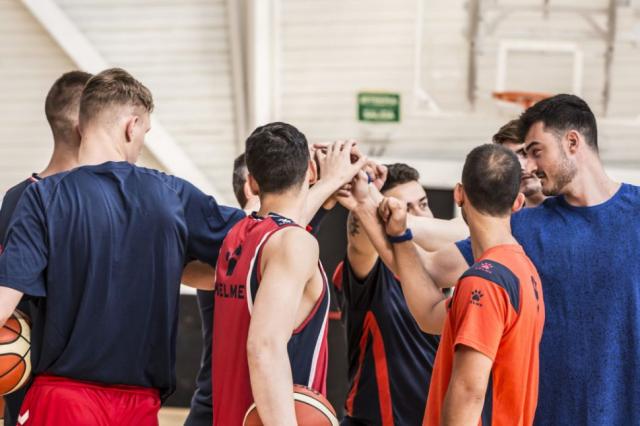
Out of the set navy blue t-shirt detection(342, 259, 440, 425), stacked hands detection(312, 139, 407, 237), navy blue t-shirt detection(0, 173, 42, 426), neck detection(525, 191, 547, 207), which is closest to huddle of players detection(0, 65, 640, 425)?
stacked hands detection(312, 139, 407, 237)

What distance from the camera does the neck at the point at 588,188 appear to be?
3604 mm

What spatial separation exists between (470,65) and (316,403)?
→ 282 inches

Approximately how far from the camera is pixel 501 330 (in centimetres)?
314

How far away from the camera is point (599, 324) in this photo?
11.3 feet

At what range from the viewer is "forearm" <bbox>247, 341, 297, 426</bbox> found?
10.4ft

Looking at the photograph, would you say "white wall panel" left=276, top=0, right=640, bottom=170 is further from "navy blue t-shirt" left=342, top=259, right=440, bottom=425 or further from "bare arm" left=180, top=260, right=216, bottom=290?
"bare arm" left=180, top=260, right=216, bottom=290

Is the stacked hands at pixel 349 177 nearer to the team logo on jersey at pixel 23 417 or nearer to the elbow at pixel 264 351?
the elbow at pixel 264 351

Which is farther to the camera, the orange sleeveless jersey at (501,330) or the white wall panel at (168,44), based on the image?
the white wall panel at (168,44)

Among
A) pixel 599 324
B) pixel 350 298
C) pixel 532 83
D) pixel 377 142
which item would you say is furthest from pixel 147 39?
pixel 599 324

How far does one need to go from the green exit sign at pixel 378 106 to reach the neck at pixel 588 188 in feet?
21.3

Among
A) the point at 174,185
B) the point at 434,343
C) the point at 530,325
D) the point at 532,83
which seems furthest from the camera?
the point at 532,83

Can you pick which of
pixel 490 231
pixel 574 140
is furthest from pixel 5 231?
pixel 574 140

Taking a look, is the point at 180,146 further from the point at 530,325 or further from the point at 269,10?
the point at 530,325

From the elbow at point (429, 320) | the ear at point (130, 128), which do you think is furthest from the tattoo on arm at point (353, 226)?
the ear at point (130, 128)
